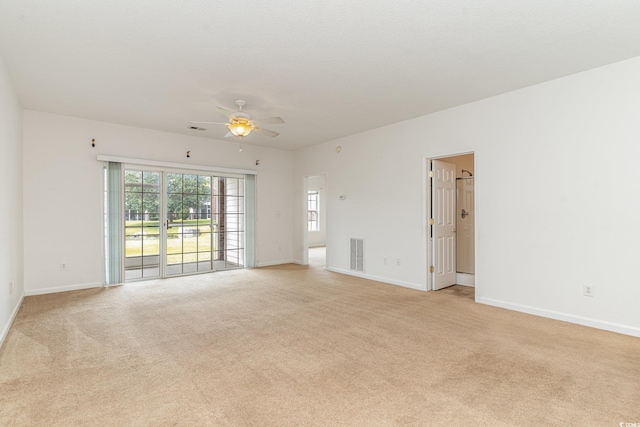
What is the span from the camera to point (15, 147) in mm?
4238

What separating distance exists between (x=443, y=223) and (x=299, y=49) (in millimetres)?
3652

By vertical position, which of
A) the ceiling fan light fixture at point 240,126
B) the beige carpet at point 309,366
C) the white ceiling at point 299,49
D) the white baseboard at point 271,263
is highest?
the white ceiling at point 299,49

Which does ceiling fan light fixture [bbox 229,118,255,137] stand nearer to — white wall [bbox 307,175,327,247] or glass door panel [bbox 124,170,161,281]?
glass door panel [bbox 124,170,161,281]

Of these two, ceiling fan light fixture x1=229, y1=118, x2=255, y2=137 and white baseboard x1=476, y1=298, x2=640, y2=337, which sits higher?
ceiling fan light fixture x1=229, y1=118, x2=255, y2=137

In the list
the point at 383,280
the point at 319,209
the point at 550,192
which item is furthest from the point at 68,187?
the point at 319,209

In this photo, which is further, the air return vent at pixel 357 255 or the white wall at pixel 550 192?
the air return vent at pixel 357 255

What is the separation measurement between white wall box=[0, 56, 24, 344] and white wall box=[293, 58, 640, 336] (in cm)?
508

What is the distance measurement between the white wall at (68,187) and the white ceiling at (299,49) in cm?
65

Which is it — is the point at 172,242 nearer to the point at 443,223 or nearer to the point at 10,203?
the point at 10,203

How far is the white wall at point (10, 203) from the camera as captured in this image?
3.28 metres

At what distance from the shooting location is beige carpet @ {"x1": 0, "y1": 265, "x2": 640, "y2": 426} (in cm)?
202

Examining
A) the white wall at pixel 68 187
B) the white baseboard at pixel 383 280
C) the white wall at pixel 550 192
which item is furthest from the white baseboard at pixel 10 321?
the white wall at pixel 550 192

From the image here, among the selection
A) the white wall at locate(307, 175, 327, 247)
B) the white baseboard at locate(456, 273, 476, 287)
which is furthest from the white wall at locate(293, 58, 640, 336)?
the white wall at locate(307, 175, 327, 247)

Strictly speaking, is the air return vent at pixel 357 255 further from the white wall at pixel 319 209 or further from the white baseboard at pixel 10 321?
the white wall at pixel 319 209
